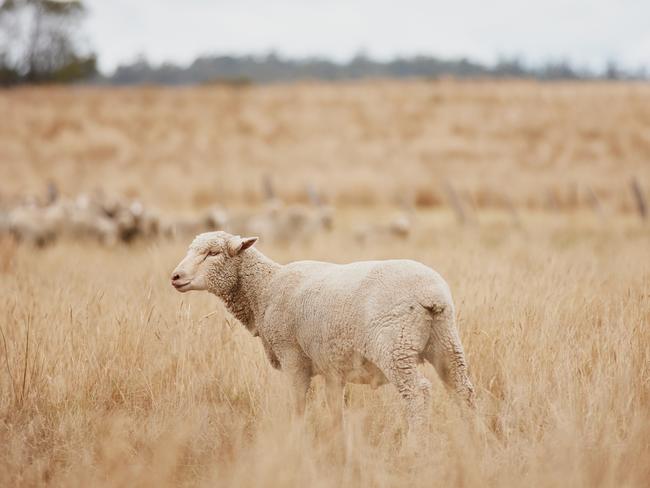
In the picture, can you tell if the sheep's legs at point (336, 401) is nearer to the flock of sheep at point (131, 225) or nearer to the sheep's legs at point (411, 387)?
the sheep's legs at point (411, 387)

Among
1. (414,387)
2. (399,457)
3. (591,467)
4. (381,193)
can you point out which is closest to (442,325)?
(414,387)

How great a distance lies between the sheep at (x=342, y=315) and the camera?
11.9 feet

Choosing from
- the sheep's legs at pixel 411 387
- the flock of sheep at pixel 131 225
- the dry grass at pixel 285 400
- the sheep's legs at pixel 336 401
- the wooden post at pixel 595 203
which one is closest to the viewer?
the dry grass at pixel 285 400

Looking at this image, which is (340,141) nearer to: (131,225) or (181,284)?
(131,225)

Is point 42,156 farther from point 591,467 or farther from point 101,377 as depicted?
point 591,467

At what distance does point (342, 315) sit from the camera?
3906 millimetres

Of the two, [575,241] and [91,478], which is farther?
[575,241]

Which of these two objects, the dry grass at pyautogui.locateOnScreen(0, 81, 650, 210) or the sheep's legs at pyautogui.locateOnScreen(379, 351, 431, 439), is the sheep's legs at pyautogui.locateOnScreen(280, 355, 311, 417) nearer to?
the sheep's legs at pyautogui.locateOnScreen(379, 351, 431, 439)

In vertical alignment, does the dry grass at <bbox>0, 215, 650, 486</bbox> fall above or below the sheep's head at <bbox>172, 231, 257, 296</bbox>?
below

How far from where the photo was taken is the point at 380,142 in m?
33.2

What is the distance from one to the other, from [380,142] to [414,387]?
99.4 ft

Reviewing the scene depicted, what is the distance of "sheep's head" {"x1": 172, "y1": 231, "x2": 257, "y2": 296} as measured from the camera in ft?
14.1

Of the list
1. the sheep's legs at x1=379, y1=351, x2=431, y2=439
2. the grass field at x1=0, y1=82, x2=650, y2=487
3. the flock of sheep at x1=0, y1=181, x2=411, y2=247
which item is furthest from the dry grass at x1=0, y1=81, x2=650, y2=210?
the sheep's legs at x1=379, y1=351, x2=431, y2=439

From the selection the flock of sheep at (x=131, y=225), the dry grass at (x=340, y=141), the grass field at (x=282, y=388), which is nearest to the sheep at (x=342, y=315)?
the grass field at (x=282, y=388)
